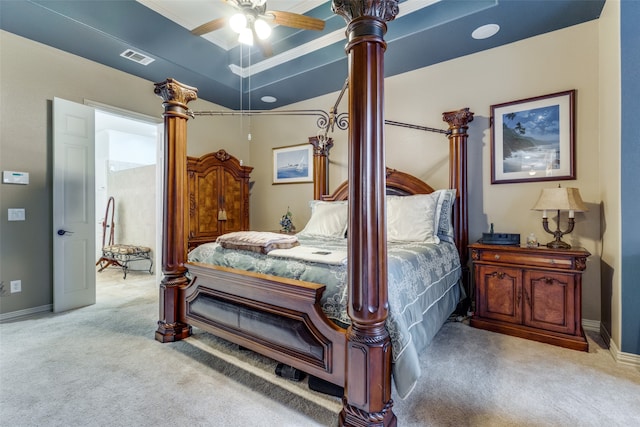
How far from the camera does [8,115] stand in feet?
9.84

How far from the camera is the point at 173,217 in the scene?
2.49 meters

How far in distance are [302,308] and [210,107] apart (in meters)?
4.32

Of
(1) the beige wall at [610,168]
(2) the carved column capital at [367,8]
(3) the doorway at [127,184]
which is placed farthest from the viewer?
(3) the doorway at [127,184]

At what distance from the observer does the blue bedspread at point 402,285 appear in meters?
1.48

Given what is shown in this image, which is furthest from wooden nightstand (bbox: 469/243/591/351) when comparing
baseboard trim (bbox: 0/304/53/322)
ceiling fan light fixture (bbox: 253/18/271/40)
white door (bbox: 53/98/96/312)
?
baseboard trim (bbox: 0/304/53/322)

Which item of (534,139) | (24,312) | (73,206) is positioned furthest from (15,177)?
(534,139)

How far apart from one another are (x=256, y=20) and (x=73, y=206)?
292 cm

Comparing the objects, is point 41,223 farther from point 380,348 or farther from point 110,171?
point 380,348

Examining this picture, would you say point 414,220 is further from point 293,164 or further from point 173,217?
point 293,164

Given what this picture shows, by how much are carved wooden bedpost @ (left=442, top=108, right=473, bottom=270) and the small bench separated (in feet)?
15.6

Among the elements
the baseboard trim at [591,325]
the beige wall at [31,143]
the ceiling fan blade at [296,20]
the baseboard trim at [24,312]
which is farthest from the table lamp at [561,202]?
the baseboard trim at [24,312]

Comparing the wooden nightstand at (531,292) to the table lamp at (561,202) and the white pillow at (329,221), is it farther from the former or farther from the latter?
the white pillow at (329,221)

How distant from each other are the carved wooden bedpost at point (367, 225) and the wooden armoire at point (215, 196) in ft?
10.7

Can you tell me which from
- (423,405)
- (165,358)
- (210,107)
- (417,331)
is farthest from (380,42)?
(210,107)
